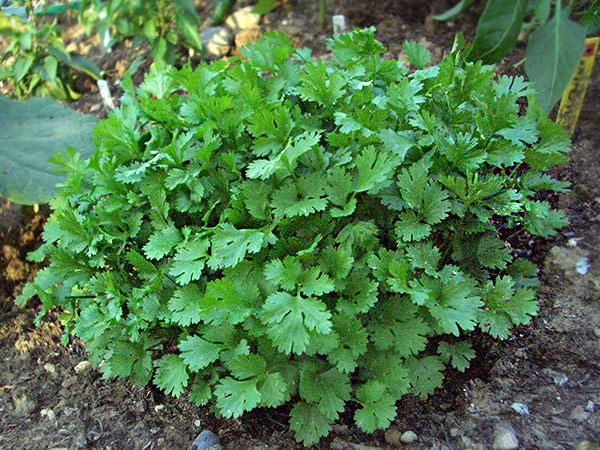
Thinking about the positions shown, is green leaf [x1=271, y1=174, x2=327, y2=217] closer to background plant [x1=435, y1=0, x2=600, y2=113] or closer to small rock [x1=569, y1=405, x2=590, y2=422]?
background plant [x1=435, y1=0, x2=600, y2=113]

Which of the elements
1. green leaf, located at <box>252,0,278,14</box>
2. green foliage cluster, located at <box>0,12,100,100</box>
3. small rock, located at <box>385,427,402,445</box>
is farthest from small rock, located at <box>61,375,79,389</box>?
green leaf, located at <box>252,0,278,14</box>

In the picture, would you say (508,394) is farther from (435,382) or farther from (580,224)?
(580,224)

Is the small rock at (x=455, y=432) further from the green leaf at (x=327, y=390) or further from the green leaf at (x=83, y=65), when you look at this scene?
the green leaf at (x=83, y=65)

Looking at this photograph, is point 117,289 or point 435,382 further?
point 117,289

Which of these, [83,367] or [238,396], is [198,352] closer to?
[238,396]

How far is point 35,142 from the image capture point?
84.9 inches

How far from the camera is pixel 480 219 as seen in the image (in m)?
1.36

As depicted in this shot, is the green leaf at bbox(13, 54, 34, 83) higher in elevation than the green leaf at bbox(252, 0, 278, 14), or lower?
lower

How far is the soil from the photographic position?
4.60ft

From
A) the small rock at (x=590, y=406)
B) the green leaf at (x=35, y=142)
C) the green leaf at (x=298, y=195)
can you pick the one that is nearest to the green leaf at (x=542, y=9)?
the green leaf at (x=298, y=195)

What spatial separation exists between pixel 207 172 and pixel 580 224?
54.7 inches

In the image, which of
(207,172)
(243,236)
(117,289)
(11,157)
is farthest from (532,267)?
(11,157)

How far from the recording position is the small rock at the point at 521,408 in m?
1.42

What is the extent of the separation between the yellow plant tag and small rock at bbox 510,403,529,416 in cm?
108
